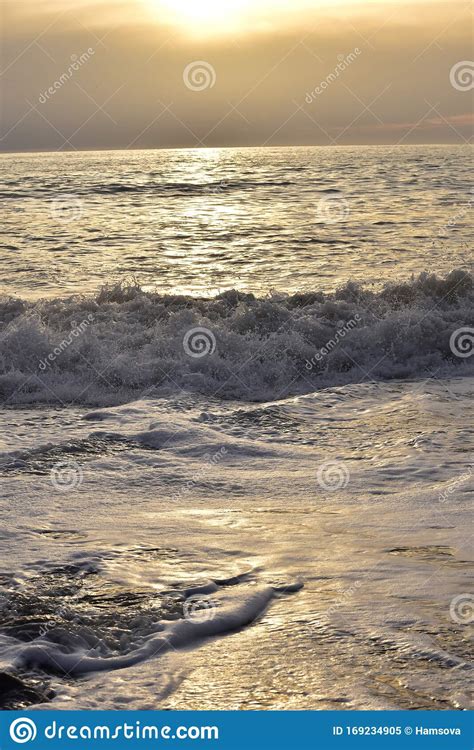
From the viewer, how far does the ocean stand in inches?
165

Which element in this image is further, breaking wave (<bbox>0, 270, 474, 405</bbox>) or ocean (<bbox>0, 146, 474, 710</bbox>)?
breaking wave (<bbox>0, 270, 474, 405</bbox>)

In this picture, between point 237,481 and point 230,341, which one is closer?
point 237,481

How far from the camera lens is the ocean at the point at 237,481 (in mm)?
4195

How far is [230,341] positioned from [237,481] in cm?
595

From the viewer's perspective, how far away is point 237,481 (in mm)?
7059

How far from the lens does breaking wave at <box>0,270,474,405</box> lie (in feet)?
37.1

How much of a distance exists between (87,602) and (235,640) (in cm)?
96

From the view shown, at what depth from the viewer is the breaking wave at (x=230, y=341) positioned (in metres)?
11.3

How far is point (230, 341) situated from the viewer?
42.1 feet

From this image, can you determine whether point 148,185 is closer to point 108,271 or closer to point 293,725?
point 108,271

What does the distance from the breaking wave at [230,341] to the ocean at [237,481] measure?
0.05m

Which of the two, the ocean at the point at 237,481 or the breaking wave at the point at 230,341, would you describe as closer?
the ocean at the point at 237,481

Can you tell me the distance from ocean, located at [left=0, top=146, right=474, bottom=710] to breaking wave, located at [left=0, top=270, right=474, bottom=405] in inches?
2.0

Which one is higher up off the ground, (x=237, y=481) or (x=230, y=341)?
(x=230, y=341)
